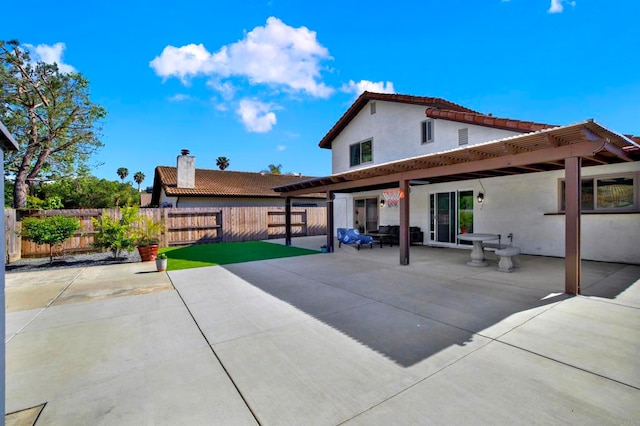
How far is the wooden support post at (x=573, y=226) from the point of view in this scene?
16.8 feet

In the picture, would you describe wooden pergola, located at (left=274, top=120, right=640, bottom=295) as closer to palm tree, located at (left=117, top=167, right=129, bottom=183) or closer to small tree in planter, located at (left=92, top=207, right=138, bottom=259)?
small tree in planter, located at (left=92, top=207, right=138, bottom=259)

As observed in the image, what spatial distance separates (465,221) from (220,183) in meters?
15.1

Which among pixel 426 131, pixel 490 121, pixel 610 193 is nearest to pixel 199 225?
pixel 426 131

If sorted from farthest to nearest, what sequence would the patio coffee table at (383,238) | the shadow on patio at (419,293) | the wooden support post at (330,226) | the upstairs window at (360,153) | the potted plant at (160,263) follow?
the upstairs window at (360,153) < the patio coffee table at (383,238) < the wooden support post at (330,226) < the potted plant at (160,263) < the shadow on patio at (419,293)

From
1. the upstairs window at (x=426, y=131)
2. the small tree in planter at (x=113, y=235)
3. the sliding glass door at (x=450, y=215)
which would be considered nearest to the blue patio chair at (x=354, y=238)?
the sliding glass door at (x=450, y=215)

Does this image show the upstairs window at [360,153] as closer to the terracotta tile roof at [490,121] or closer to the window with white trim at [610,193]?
the terracotta tile roof at [490,121]

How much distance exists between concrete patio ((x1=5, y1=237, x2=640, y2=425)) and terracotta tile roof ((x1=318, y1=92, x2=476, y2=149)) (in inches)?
297

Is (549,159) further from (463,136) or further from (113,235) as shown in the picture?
(113,235)

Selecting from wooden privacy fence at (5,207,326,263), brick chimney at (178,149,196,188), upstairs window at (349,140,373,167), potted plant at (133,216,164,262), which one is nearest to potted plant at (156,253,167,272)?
potted plant at (133,216,164,262)

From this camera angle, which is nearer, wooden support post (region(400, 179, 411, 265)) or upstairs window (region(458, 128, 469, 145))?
wooden support post (region(400, 179, 411, 265))

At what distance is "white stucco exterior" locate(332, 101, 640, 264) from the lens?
7.80 m

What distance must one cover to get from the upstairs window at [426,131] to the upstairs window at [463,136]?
117 centimetres

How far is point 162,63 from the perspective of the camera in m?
12.3

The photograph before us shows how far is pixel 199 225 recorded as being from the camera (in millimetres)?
14852
